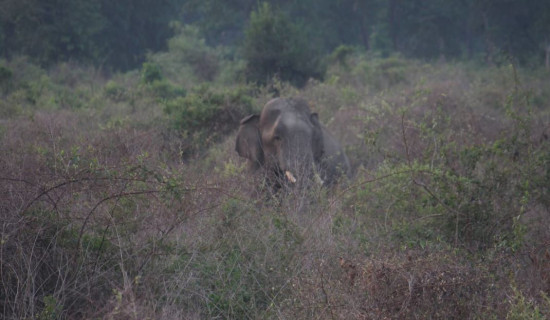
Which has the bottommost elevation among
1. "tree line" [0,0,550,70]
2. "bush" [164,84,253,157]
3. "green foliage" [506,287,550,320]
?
"tree line" [0,0,550,70]

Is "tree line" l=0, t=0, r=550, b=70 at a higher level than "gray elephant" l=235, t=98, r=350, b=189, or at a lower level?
lower

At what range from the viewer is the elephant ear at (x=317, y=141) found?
29.5ft

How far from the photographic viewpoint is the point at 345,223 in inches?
251

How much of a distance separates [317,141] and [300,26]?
612 inches

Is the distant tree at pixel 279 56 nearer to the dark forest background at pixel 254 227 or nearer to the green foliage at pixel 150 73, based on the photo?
the green foliage at pixel 150 73

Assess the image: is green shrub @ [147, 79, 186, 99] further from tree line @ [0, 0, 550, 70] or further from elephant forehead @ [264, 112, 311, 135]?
elephant forehead @ [264, 112, 311, 135]

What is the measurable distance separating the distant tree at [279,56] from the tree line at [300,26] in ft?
2.81

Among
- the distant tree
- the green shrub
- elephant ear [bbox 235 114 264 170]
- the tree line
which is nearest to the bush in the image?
elephant ear [bbox 235 114 264 170]

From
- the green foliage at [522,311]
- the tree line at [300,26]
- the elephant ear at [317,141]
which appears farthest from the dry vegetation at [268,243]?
the tree line at [300,26]

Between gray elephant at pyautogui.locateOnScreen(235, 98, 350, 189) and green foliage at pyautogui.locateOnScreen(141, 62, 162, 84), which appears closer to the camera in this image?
gray elephant at pyautogui.locateOnScreen(235, 98, 350, 189)

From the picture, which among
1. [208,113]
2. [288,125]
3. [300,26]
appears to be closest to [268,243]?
[288,125]

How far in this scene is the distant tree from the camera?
1972 centimetres

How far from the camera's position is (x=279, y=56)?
19.8 meters

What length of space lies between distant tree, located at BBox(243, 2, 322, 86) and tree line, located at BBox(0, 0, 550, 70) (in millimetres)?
858
